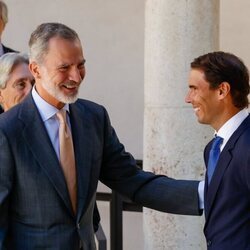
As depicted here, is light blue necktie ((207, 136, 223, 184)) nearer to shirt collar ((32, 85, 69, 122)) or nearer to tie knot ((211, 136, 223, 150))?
tie knot ((211, 136, 223, 150))

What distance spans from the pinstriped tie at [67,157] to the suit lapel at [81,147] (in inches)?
0.9

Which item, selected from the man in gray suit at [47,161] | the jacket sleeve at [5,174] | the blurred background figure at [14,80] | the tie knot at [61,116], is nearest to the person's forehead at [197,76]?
the man in gray suit at [47,161]

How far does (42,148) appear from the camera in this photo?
3.23 m

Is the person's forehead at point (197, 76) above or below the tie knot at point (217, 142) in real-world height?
above

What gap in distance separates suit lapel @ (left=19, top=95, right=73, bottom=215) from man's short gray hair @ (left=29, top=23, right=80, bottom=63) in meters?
0.24

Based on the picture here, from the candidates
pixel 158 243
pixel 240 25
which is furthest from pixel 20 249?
pixel 240 25

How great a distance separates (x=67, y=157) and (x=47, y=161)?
0.12 metres

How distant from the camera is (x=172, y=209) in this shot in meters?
3.68

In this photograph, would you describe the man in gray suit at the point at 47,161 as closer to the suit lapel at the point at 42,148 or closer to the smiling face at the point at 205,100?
the suit lapel at the point at 42,148

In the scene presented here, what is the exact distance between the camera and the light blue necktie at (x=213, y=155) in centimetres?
321

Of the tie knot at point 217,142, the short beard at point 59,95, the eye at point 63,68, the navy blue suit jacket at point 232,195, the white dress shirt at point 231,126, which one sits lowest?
the navy blue suit jacket at point 232,195

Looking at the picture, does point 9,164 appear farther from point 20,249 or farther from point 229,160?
point 229,160

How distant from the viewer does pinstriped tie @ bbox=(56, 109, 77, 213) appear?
10.8 feet

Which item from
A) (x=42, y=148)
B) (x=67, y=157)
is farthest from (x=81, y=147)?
(x=42, y=148)
